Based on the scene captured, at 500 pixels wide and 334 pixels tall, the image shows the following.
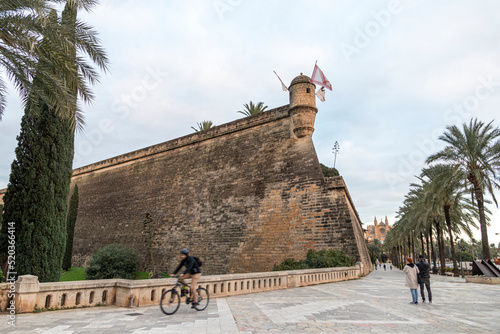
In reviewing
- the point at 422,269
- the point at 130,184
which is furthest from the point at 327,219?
the point at 130,184

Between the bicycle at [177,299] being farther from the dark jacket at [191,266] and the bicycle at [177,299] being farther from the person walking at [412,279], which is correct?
the person walking at [412,279]

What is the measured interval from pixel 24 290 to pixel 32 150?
6442 mm

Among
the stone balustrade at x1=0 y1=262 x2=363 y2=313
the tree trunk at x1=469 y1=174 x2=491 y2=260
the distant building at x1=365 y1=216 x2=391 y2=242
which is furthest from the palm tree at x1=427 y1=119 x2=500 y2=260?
the distant building at x1=365 y1=216 x2=391 y2=242

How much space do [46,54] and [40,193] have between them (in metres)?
4.84

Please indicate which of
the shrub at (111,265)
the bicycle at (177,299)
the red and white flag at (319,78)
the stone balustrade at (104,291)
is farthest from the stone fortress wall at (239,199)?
the bicycle at (177,299)

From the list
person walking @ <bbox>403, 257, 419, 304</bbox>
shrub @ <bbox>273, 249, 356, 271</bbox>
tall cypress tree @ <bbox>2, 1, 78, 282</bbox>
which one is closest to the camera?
person walking @ <bbox>403, 257, 419, 304</bbox>

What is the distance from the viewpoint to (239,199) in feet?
63.2

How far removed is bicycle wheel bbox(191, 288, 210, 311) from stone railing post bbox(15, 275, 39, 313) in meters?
3.10

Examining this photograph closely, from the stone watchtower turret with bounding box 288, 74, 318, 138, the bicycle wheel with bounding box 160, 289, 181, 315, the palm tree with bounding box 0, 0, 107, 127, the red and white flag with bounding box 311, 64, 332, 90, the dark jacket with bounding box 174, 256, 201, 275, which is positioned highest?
the red and white flag with bounding box 311, 64, 332, 90

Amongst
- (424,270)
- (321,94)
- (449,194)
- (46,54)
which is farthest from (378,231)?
(46,54)

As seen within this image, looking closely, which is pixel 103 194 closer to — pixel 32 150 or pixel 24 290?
pixel 32 150

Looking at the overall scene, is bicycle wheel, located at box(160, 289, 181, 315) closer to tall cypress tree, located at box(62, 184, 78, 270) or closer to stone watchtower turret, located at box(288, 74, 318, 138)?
stone watchtower turret, located at box(288, 74, 318, 138)

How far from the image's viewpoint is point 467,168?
1762 cm

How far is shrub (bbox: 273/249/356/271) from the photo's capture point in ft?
46.1
